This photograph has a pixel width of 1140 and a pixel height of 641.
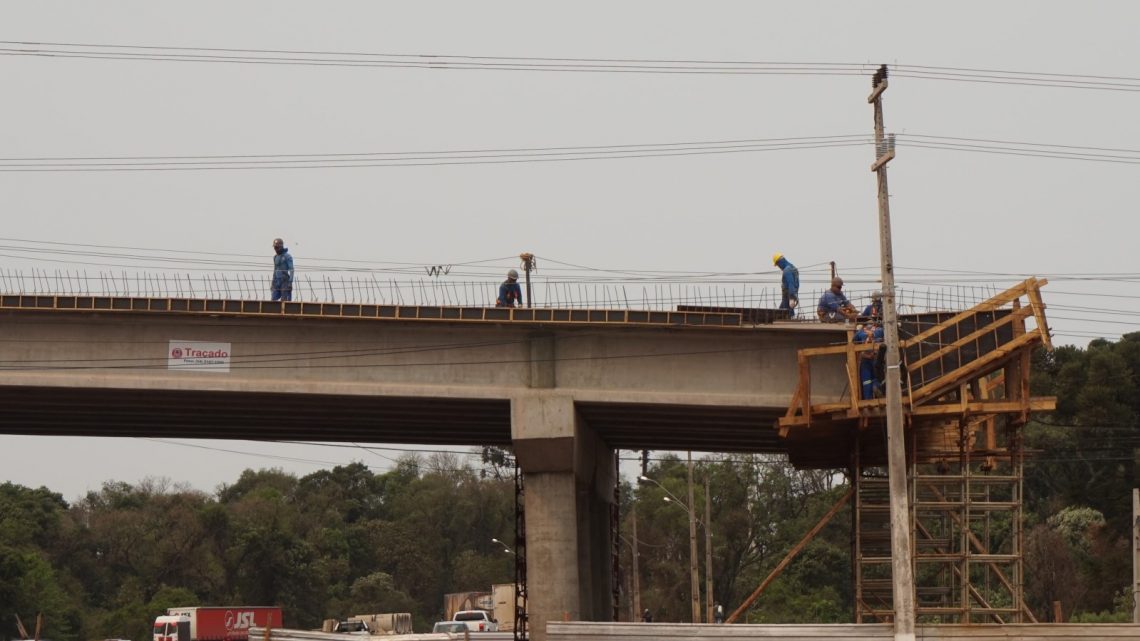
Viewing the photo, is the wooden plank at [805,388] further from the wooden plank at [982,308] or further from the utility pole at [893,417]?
the utility pole at [893,417]

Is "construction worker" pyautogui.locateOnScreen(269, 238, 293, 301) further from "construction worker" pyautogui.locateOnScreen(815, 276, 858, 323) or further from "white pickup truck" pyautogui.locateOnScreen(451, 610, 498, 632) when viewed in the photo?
"white pickup truck" pyautogui.locateOnScreen(451, 610, 498, 632)

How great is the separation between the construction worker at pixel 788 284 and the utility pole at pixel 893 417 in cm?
923

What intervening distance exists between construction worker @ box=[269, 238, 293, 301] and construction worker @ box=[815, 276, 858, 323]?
1390cm

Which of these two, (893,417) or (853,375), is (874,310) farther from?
(893,417)

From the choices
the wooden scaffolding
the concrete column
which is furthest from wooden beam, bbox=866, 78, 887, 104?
the concrete column

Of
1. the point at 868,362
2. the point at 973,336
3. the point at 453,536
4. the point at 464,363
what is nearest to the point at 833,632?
the point at 868,362

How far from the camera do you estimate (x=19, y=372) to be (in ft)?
125

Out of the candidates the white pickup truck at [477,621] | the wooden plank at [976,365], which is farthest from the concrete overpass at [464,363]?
the white pickup truck at [477,621]

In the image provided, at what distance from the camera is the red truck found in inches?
2628

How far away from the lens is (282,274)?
39219 millimetres

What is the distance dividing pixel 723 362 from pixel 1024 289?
773 centimetres

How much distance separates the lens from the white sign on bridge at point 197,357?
125 feet

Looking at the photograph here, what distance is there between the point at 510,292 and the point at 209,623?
37.9 metres

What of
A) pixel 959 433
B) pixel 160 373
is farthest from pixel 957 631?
pixel 160 373
